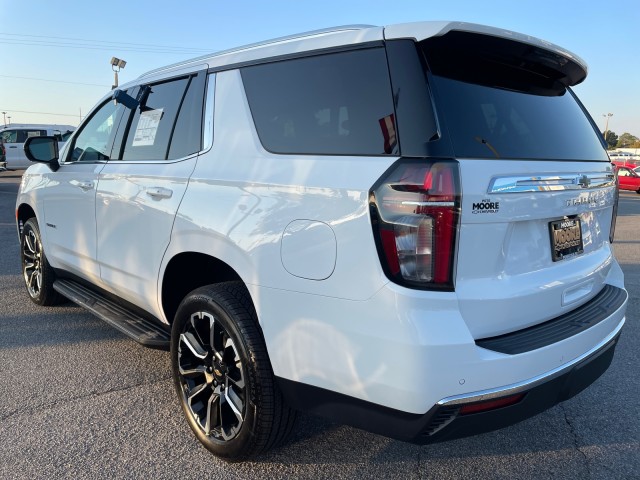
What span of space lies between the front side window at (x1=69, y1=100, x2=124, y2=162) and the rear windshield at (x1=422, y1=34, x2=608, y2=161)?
2452mm

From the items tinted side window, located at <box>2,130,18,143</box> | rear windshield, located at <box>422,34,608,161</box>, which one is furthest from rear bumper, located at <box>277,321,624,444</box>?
tinted side window, located at <box>2,130,18,143</box>

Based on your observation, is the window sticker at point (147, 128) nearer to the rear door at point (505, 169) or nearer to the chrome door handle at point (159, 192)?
the chrome door handle at point (159, 192)

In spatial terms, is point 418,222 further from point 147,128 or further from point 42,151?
point 42,151

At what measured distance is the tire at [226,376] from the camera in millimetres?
2330

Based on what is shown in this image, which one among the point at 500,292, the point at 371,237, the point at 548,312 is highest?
the point at 371,237

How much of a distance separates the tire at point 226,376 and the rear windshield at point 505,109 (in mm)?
1178

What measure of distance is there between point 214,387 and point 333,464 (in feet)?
2.25

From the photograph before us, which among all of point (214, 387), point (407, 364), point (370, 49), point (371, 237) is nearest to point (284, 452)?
point (214, 387)

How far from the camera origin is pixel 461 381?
6.20 feet

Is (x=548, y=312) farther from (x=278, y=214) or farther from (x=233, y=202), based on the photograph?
(x=233, y=202)

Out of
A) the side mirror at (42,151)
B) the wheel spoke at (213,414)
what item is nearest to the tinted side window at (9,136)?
the side mirror at (42,151)

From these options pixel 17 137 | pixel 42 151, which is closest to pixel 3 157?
pixel 17 137

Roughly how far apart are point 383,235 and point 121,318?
2.19m

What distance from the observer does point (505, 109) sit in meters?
2.32
